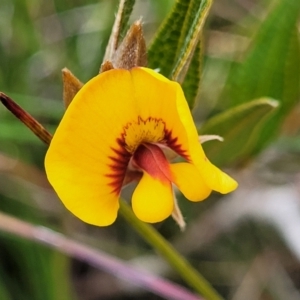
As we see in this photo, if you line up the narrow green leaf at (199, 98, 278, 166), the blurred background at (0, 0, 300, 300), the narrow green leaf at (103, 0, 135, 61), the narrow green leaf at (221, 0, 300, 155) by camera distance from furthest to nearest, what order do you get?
the blurred background at (0, 0, 300, 300), the narrow green leaf at (221, 0, 300, 155), the narrow green leaf at (199, 98, 278, 166), the narrow green leaf at (103, 0, 135, 61)

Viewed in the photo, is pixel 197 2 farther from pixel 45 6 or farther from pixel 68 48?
pixel 45 6

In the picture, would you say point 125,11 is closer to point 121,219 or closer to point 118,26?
point 118,26

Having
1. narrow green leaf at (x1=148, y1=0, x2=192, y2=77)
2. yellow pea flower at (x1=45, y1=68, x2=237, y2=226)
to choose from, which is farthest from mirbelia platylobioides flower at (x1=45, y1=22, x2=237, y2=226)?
narrow green leaf at (x1=148, y1=0, x2=192, y2=77)

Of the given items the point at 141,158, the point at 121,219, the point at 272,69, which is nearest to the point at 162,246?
the point at 141,158

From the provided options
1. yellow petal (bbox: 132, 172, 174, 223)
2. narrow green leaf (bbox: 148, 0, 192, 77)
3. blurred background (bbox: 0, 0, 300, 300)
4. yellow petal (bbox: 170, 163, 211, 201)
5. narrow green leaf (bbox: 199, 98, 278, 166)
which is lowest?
blurred background (bbox: 0, 0, 300, 300)

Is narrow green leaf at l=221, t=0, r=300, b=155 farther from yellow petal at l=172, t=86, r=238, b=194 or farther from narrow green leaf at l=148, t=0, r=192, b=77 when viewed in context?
yellow petal at l=172, t=86, r=238, b=194

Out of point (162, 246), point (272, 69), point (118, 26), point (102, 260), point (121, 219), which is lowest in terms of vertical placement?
point (121, 219)

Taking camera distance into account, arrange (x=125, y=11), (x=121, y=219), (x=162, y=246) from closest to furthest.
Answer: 1. (x=125, y=11)
2. (x=162, y=246)
3. (x=121, y=219)
